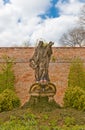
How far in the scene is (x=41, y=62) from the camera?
50.2 feet

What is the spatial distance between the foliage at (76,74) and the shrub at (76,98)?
153 inches

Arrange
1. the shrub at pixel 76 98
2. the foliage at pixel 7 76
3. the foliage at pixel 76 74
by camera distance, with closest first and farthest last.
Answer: the shrub at pixel 76 98 → the foliage at pixel 76 74 → the foliage at pixel 7 76

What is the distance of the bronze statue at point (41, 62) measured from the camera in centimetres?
1527

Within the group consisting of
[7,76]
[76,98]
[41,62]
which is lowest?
[76,98]

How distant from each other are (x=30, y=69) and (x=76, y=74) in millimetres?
2717

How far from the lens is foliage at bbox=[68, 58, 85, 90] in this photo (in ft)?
72.5

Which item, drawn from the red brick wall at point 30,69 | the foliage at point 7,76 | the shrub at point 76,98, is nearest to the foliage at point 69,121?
the shrub at point 76,98

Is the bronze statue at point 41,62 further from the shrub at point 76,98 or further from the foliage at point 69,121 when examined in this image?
the foliage at point 69,121

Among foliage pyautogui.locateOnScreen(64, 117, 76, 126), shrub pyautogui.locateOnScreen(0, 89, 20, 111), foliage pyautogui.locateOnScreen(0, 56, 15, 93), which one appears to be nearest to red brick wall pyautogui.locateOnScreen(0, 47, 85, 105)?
foliage pyautogui.locateOnScreen(0, 56, 15, 93)

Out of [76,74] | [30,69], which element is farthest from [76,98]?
[30,69]

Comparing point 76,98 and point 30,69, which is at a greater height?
point 30,69

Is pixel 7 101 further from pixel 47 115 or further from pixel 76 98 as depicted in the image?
pixel 47 115

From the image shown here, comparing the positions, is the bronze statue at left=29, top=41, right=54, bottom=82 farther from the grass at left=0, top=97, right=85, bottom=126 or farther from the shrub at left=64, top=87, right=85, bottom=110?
the shrub at left=64, top=87, right=85, bottom=110

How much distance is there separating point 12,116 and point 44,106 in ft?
5.55
